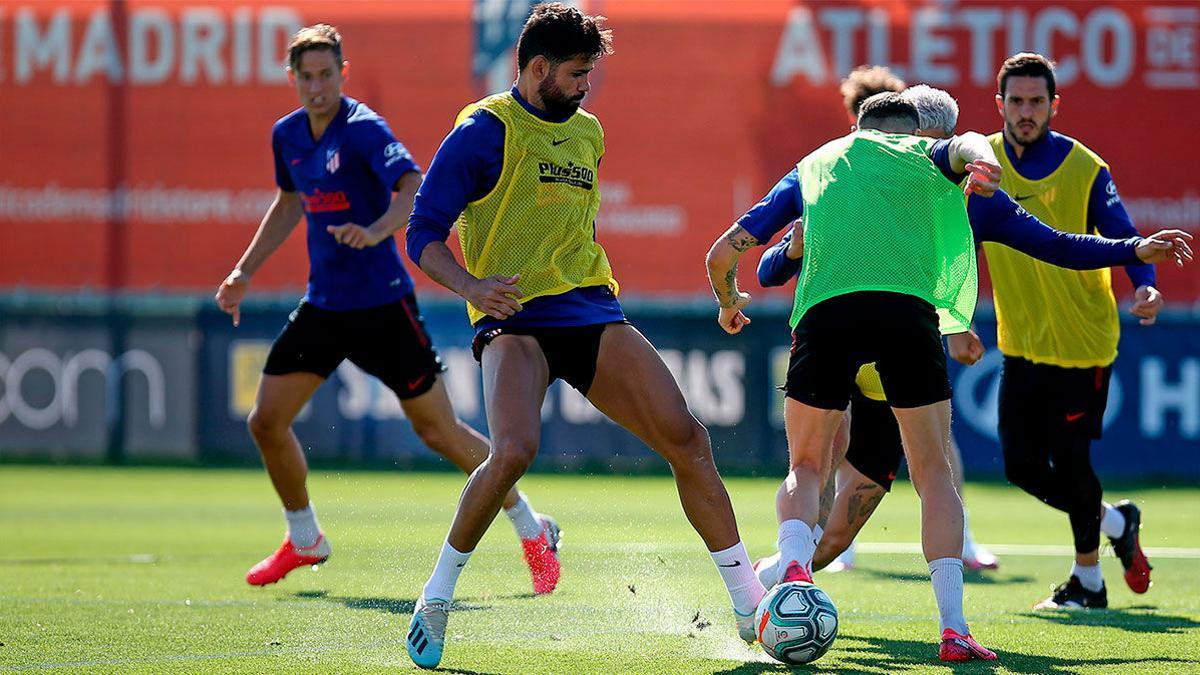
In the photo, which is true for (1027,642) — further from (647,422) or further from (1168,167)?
(1168,167)

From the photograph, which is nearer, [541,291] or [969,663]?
[969,663]

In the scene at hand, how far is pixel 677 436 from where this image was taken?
6395 millimetres

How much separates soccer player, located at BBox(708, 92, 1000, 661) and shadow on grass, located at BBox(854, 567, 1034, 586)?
8.96ft

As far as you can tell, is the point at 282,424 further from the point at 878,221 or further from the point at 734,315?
the point at 878,221

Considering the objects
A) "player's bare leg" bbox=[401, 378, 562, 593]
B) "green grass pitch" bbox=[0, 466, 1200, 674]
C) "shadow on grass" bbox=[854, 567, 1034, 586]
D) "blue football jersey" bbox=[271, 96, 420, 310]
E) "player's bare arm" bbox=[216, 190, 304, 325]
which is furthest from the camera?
"shadow on grass" bbox=[854, 567, 1034, 586]

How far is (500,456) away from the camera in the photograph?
20.4ft

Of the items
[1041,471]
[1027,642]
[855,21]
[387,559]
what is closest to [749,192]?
[855,21]

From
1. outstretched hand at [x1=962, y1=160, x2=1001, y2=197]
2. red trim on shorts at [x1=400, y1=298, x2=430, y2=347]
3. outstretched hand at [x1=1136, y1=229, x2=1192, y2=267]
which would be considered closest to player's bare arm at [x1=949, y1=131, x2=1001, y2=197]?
outstretched hand at [x1=962, y1=160, x2=1001, y2=197]

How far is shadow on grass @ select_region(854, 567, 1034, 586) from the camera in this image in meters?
9.06

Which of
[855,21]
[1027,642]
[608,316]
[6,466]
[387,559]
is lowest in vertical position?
[6,466]

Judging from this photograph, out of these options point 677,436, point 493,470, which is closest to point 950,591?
point 677,436

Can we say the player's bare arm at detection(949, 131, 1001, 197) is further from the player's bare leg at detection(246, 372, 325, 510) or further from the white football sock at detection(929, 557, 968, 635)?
the player's bare leg at detection(246, 372, 325, 510)

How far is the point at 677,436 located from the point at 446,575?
994 mm

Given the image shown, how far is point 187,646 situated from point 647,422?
6.44 feet
